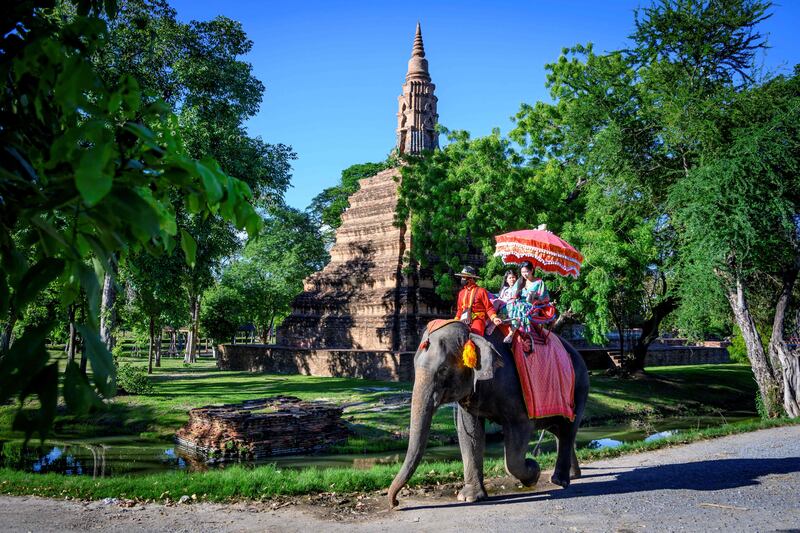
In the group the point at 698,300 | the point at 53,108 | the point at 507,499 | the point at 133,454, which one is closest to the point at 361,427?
the point at 133,454

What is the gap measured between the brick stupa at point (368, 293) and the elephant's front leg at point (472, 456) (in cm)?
2048

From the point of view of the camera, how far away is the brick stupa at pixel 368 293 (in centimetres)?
3020

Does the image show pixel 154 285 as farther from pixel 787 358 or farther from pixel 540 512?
pixel 787 358

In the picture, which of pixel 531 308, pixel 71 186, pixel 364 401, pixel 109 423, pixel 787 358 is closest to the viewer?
pixel 71 186

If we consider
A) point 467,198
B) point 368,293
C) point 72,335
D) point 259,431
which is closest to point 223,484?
point 259,431

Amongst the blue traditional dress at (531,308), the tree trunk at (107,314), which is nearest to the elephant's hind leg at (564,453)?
the blue traditional dress at (531,308)

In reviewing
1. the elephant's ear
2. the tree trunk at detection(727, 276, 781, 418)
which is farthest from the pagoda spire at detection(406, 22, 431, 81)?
the elephant's ear

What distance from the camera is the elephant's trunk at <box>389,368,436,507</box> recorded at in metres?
7.34

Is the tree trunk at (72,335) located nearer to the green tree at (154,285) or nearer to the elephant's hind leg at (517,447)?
the green tree at (154,285)

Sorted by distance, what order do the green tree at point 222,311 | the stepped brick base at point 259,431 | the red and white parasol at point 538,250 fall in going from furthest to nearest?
the green tree at point 222,311 < the stepped brick base at point 259,431 < the red and white parasol at point 538,250

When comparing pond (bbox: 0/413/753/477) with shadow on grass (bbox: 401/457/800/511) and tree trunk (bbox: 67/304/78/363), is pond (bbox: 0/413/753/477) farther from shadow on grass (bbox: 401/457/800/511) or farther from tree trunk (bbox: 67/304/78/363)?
shadow on grass (bbox: 401/457/800/511)

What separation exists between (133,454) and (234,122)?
45.5ft

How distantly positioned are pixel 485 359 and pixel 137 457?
9776 millimetres

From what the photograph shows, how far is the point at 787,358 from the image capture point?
1736 cm
